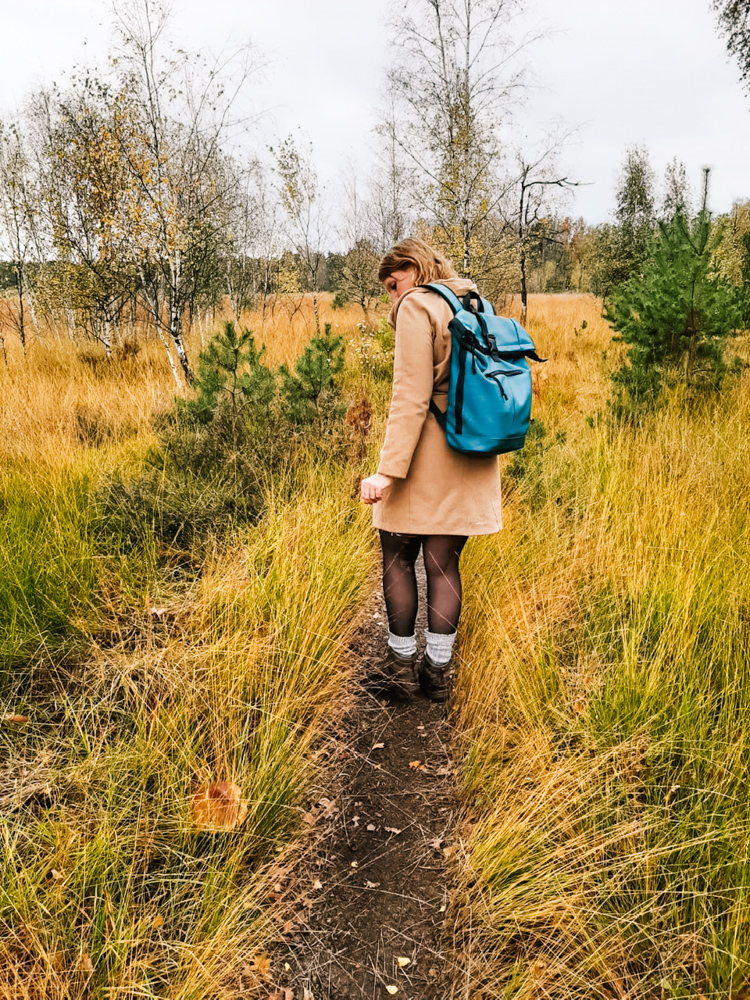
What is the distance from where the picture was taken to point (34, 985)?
3.82 ft

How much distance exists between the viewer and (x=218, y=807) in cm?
166

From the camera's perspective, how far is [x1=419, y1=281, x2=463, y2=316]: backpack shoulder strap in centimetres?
196

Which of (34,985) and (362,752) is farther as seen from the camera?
(362,752)

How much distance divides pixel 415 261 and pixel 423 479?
86 centimetres

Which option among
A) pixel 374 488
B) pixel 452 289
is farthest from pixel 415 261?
pixel 374 488

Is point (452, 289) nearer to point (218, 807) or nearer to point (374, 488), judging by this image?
point (374, 488)

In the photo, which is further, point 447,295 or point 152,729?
point 447,295

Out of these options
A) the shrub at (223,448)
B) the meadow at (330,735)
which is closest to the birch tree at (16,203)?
the shrub at (223,448)

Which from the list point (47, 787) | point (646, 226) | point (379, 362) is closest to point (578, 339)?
point (379, 362)

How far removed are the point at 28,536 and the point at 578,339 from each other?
12.4 meters

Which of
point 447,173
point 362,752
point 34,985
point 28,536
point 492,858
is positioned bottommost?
point 362,752

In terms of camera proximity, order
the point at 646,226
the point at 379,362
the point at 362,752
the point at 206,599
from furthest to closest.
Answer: the point at 646,226, the point at 379,362, the point at 206,599, the point at 362,752

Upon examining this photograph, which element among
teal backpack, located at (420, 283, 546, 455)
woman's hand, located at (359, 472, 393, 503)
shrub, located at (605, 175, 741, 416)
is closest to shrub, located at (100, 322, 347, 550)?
woman's hand, located at (359, 472, 393, 503)

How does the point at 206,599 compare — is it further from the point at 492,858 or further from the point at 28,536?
the point at 492,858
